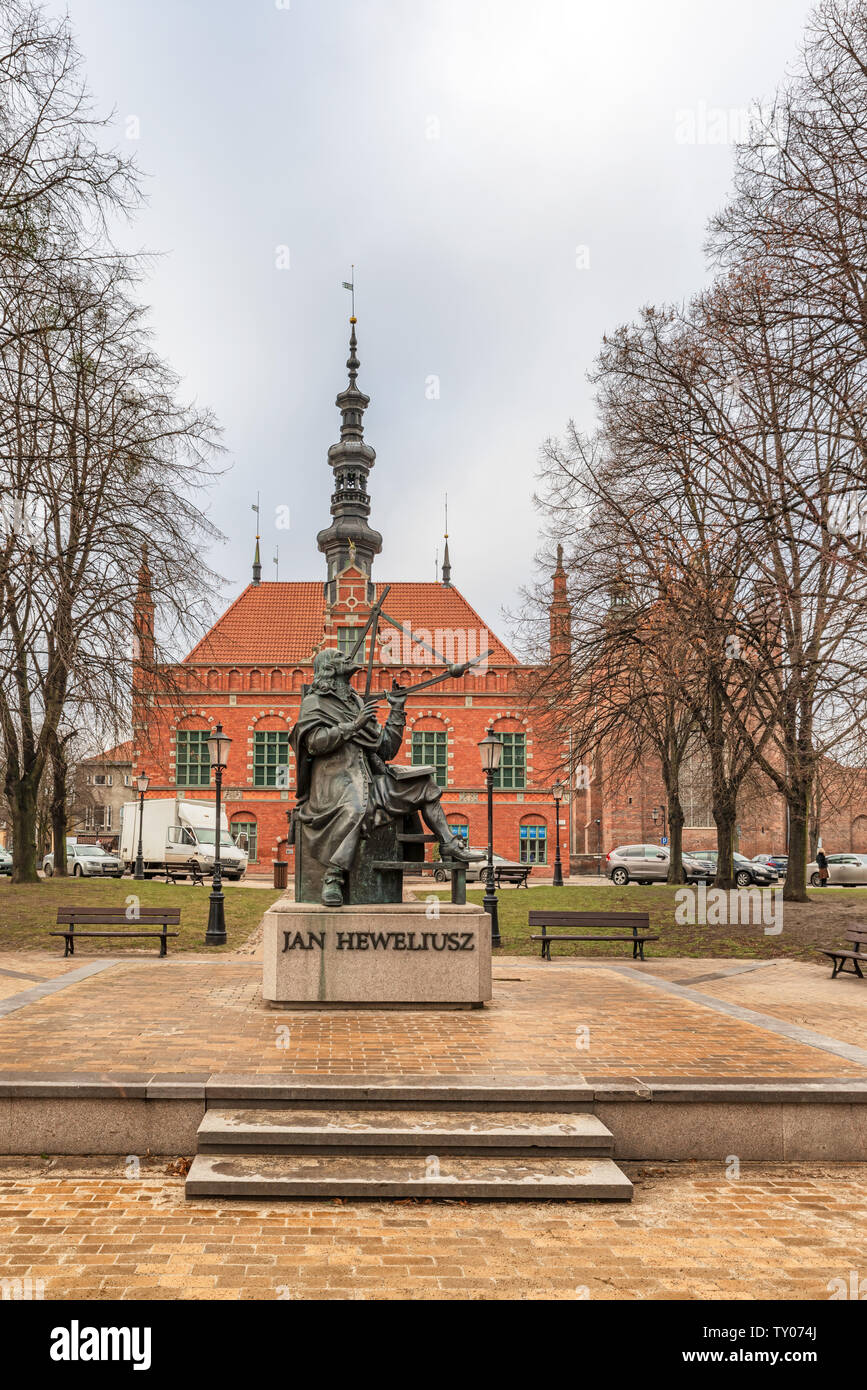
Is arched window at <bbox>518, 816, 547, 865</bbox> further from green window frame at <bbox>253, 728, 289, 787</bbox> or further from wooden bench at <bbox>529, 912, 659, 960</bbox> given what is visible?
wooden bench at <bbox>529, 912, 659, 960</bbox>

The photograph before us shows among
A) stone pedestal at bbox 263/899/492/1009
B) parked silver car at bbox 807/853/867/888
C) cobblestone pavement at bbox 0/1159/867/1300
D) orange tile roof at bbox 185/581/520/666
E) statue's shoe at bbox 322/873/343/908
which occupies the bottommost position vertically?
parked silver car at bbox 807/853/867/888

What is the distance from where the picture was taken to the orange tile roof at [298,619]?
1821 inches

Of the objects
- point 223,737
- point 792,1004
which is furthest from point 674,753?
point 792,1004

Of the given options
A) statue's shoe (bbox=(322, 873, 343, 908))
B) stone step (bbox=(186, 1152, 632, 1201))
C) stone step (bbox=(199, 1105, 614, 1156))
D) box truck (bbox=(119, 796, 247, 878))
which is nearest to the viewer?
stone step (bbox=(186, 1152, 632, 1201))

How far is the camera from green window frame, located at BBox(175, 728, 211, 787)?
1768 inches

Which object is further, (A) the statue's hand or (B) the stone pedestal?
(A) the statue's hand

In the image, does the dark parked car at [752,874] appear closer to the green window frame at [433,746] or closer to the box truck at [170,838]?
the green window frame at [433,746]

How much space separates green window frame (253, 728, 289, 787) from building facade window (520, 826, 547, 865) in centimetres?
1165

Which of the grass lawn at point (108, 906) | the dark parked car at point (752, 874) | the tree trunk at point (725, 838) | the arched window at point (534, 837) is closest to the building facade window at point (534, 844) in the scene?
the arched window at point (534, 837)

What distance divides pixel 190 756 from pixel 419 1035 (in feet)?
128

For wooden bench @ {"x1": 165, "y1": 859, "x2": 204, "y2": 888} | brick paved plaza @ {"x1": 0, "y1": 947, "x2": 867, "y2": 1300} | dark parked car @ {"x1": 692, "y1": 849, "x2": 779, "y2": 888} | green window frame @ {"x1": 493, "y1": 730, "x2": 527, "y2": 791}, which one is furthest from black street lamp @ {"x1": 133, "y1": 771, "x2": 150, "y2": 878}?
brick paved plaza @ {"x1": 0, "y1": 947, "x2": 867, "y2": 1300}

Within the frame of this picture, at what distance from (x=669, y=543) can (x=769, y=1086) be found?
13.1 m

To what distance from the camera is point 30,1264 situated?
443cm

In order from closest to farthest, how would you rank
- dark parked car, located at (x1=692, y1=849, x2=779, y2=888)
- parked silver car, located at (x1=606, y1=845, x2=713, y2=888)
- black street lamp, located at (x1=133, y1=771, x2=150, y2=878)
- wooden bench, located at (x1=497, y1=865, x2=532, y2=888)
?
black street lamp, located at (x1=133, y1=771, x2=150, y2=878) < wooden bench, located at (x1=497, y1=865, x2=532, y2=888) < parked silver car, located at (x1=606, y1=845, x2=713, y2=888) < dark parked car, located at (x1=692, y1=849, x2=779, y2=888)
